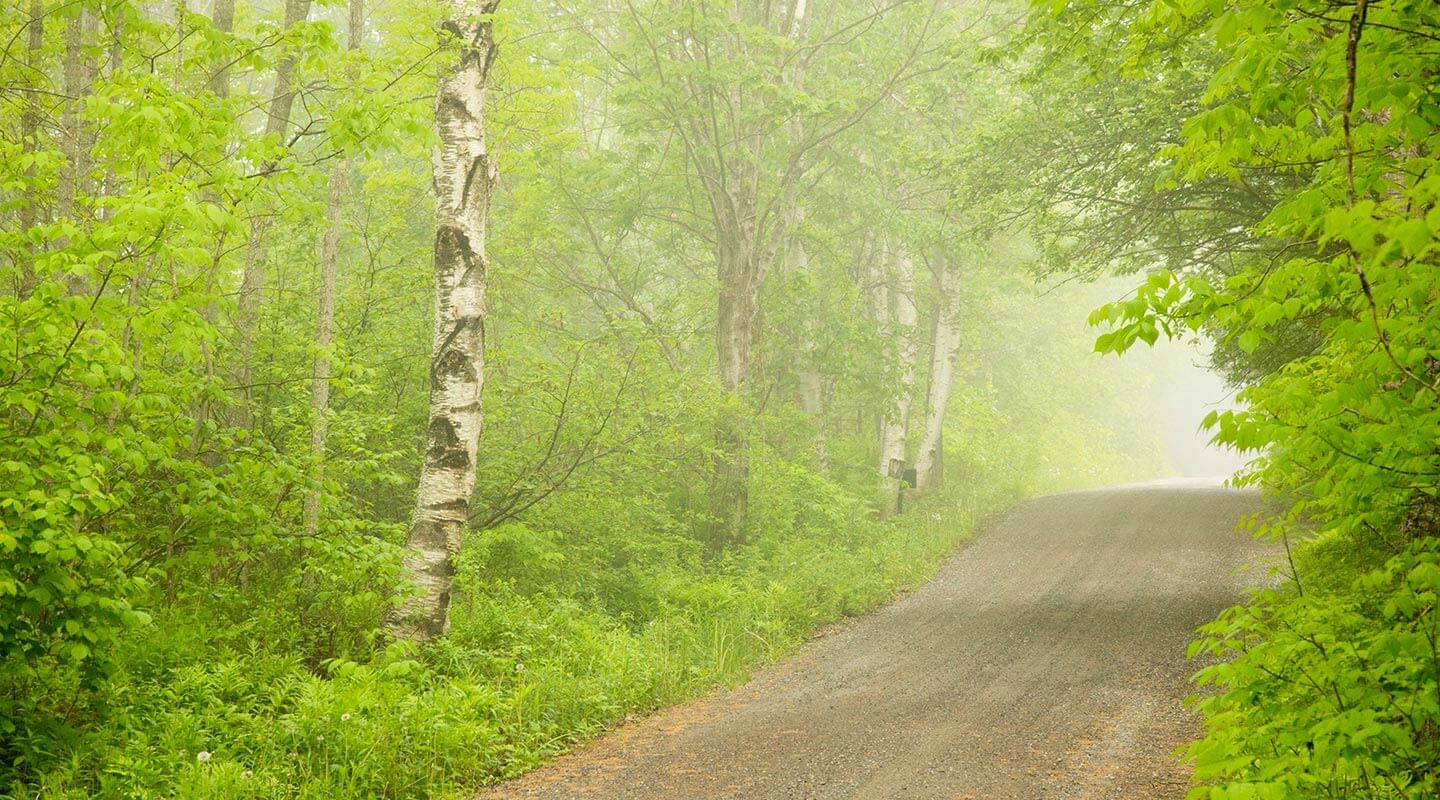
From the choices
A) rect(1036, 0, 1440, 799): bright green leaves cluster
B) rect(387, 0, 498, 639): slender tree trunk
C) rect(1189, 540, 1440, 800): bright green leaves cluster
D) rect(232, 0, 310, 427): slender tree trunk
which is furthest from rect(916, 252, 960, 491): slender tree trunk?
rect(1189, 540, 1440, 800): bright green leaves cluster

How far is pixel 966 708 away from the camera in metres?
7.99

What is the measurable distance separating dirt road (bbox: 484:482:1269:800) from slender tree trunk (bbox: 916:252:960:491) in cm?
744

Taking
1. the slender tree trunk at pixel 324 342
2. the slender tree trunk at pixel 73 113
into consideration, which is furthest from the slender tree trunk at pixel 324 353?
the slender tree trunk at pixel 73 113

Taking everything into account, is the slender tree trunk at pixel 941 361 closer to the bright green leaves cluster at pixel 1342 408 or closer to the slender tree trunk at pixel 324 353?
the slender tree trunk at pixel 324 353

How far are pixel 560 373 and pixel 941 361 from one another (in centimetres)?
1331

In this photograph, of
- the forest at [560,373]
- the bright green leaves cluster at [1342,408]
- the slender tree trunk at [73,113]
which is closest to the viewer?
the bright green leaves cluster at [1342,408]

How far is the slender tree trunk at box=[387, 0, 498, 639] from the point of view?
7973 mm

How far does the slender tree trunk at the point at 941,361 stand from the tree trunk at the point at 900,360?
55cm

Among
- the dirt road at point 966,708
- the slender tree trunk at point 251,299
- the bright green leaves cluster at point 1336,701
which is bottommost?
the dirt road at point 966,708

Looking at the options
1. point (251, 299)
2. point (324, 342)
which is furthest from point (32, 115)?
point (324, 342)

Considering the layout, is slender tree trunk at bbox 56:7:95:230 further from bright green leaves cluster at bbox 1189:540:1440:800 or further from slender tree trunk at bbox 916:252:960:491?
slender tree trunk at bbox 916:252:960:491

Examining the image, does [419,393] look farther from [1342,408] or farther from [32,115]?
[1342,408]

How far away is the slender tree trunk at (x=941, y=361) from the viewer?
2192cm

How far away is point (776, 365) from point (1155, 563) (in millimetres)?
8524
